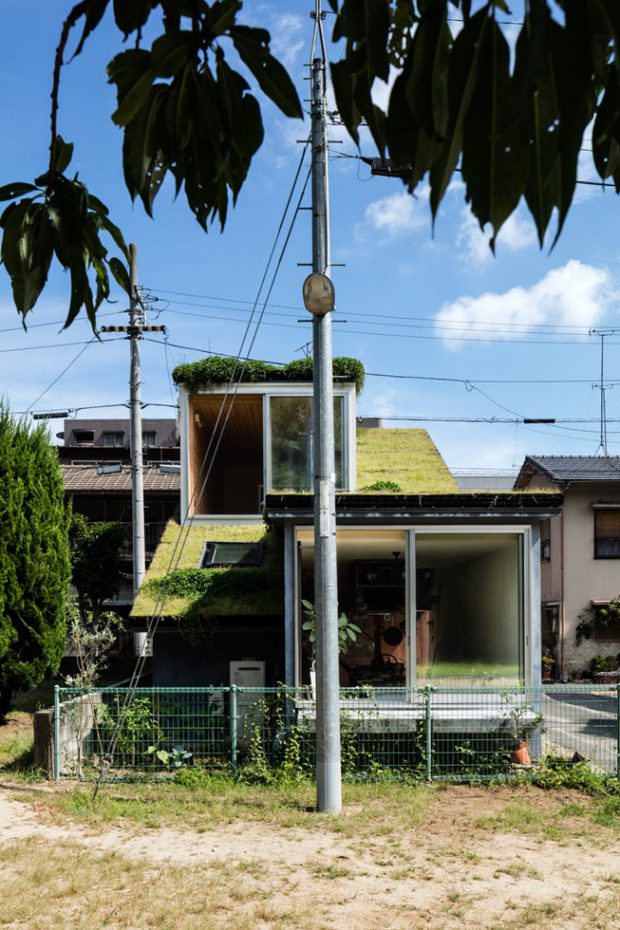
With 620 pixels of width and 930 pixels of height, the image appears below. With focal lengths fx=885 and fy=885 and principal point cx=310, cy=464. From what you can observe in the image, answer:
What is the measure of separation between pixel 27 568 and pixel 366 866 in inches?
315

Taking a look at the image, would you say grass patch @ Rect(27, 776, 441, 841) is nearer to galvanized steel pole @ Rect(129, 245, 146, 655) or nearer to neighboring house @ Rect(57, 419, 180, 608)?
galvanized steel pole @ Rect(129, 245, 146, 655)

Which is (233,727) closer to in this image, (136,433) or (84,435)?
(136,433)

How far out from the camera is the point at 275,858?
6.76 meters

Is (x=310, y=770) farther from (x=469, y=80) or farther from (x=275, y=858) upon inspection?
(x=469, y=80)

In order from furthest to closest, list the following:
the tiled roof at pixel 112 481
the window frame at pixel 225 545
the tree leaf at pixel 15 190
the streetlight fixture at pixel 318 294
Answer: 1. the tiled roof at pixel 112 481
2. the window frame at pixel 225 545
3. the streetlight fixture at pixel 318 294
4. the tree leaf at pixel 15 190

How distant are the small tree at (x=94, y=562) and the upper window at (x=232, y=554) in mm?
7169

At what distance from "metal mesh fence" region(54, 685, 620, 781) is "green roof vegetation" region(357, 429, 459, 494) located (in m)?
4.13

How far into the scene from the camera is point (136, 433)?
57.9ft

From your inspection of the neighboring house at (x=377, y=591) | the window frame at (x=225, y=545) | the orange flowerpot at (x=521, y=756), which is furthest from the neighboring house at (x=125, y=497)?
the orange flowerpot at (x=521, y=756)

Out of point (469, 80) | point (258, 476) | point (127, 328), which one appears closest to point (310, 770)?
point (258, 476)

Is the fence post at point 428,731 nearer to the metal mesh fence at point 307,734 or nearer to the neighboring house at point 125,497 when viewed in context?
the metal mesh fence at point 307,734

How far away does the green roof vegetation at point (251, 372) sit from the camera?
14086mm

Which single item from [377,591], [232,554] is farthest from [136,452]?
[377,591]

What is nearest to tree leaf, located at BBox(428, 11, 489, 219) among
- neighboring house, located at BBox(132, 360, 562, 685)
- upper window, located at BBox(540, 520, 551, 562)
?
neighboring house, located at BBox(132, 360, 562, 685)
